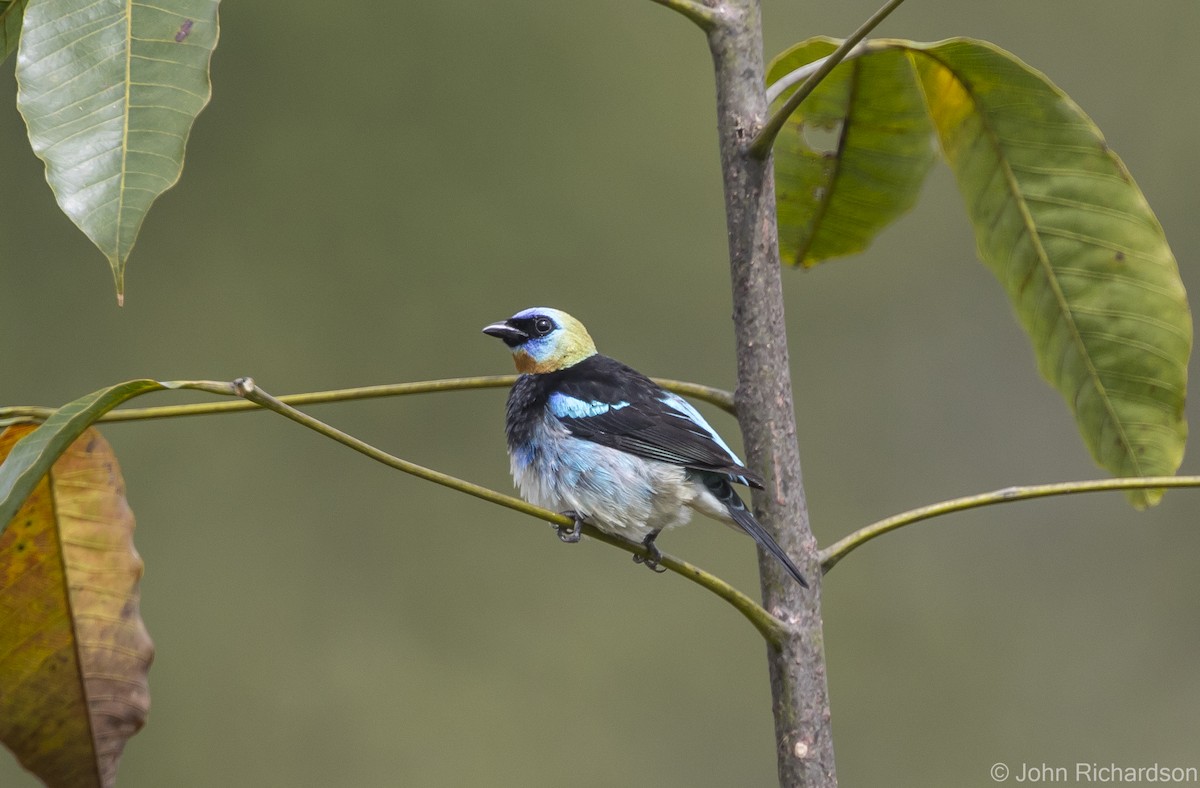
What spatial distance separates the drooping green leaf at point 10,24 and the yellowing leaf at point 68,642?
53cm

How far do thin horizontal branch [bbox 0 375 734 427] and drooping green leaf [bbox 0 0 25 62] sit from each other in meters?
0.46

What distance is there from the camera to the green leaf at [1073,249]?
6.44 ft

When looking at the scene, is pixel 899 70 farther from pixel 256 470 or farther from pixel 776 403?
pixel 256 470

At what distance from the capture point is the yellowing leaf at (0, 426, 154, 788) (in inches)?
69.3

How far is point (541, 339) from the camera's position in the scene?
Answer: 2.96 m

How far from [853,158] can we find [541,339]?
35.3 inches

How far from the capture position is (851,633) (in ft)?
22.4

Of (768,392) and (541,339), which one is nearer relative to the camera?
(768,392)

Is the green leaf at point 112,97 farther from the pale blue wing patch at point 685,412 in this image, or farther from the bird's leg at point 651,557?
the pale blue wing patch at point 685,412

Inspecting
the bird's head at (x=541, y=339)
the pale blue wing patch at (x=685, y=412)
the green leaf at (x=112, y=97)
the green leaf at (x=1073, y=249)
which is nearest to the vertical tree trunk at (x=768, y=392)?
the green leaf at (x=1073, y=249)

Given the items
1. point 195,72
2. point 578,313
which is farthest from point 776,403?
point 578,313

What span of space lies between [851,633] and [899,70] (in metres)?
4.97

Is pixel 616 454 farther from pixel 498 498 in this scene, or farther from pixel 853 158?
pixel 498 498

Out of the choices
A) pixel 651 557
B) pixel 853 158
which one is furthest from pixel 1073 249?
pixel 651 557
